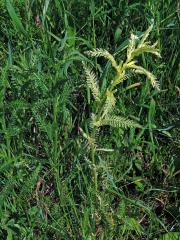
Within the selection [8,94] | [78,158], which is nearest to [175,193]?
[78,158]

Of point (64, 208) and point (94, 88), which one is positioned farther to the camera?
point (64, 208)

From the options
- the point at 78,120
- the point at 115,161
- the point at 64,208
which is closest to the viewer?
the point at 64,208

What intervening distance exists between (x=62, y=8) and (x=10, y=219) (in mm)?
996

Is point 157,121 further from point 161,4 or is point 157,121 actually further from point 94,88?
point 94,88

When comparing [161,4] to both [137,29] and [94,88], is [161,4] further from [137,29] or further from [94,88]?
[94,88]

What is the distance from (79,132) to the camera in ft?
6.59

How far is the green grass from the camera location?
177 centimetres

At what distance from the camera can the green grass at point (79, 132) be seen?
5.81 feet

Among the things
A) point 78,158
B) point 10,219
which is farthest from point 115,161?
point 10,219

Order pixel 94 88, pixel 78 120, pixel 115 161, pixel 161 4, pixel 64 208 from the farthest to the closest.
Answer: pixel 161 4 → pixel 78 120 → pixel 115 161 → pixel 64 208 → pixel 94 88

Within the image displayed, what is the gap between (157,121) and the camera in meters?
2.15

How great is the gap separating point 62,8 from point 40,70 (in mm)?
497

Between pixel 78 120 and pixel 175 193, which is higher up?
pixel 78 120

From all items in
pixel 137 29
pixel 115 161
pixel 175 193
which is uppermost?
pixel 137 29
